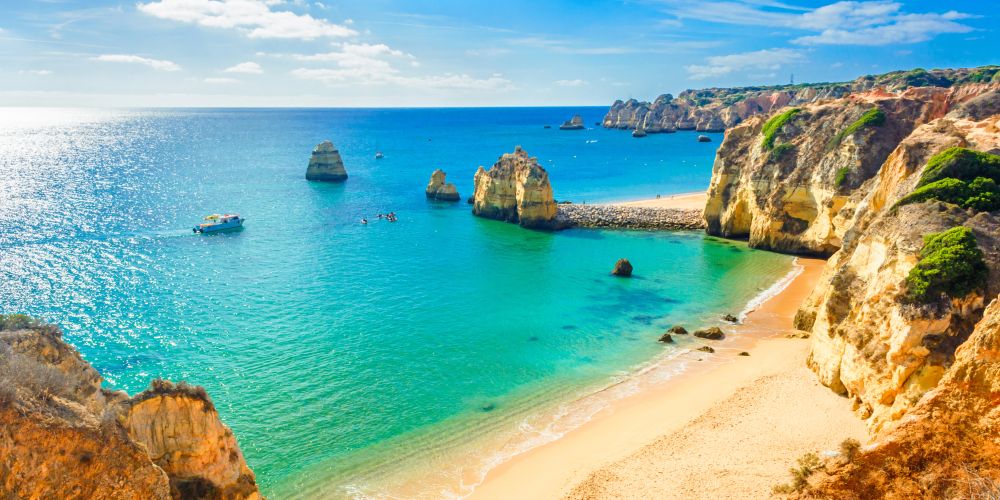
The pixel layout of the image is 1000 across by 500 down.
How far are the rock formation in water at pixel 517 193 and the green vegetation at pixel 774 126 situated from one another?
2374cm

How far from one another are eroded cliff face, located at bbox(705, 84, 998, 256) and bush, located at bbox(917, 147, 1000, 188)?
53.5 feet

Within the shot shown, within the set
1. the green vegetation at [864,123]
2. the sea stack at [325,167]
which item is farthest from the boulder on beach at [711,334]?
the sea stack at [325,167]

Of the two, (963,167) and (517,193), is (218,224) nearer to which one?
(517,193)

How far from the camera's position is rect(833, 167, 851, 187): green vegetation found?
52362mm

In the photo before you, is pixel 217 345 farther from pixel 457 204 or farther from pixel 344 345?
pixel 457 204

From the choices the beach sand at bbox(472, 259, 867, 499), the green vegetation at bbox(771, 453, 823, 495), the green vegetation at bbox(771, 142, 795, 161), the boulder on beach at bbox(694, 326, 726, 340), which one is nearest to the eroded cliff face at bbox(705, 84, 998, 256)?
the green vegetation at bbox(771, 142, 795, 161)

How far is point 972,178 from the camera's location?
3006 cm

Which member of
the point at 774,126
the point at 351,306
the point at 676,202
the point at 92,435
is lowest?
the point at 351,306

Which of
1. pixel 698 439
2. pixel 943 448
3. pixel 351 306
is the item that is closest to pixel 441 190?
pixel 351 306

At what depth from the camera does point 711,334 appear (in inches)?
1499

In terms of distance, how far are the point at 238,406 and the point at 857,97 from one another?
6350 centimetres

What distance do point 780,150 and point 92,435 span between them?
6194 cm

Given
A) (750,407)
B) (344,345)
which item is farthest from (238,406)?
(750,407)

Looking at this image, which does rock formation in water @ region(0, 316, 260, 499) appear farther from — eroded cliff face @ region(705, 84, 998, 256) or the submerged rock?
eroded cliff face @ region(705, 84, 998, 256)
